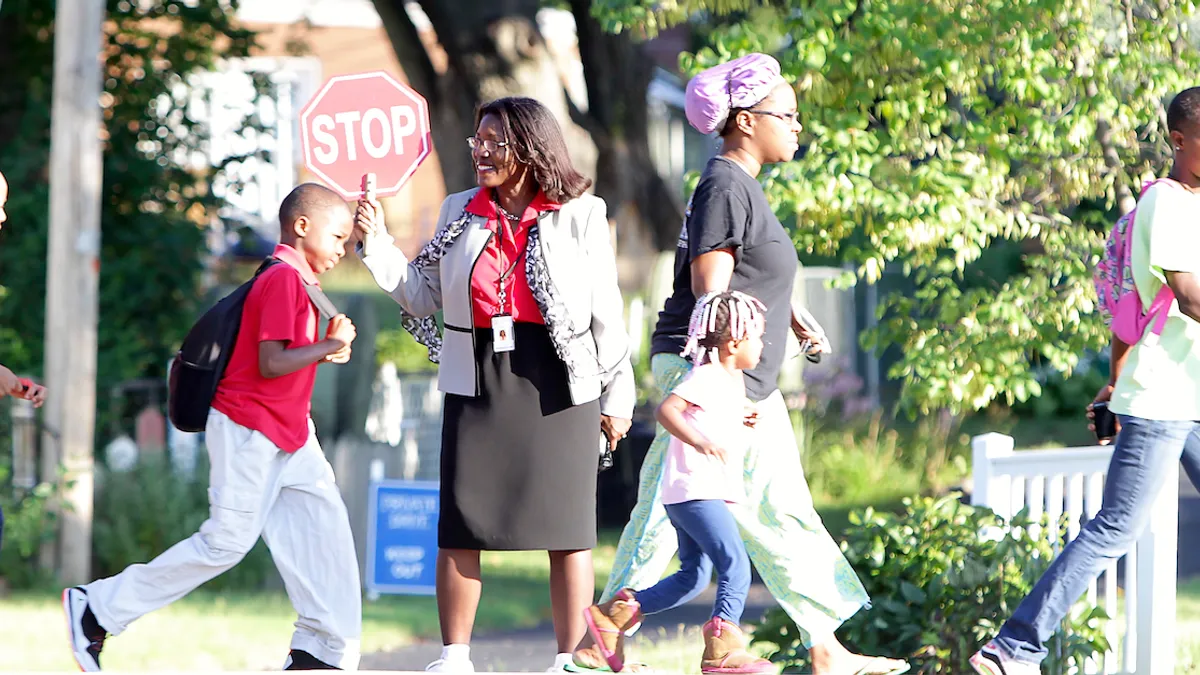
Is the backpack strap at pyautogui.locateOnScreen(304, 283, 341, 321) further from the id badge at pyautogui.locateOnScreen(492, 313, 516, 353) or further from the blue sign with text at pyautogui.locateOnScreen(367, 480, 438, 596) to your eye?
the blue sign with text at pyautogui.locateOnScreen(367, 480, 438, 596)

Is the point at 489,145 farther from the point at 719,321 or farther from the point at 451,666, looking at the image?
the point at 451,666

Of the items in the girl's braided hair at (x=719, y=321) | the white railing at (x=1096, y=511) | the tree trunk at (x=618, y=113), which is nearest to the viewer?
the girl's braided hair at (x=719, y=321)

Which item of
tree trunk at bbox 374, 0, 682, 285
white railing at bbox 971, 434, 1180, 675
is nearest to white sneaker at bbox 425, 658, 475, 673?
white railing at bbox 971, 434, 1180, 675

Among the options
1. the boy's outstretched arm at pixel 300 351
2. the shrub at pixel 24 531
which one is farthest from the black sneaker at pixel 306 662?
the shrub at pixel 24 531

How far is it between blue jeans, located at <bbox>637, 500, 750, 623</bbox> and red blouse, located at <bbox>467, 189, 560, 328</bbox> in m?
0.72

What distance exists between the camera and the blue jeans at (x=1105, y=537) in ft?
16.1

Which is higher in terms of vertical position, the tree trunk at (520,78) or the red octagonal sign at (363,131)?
the tree trunk at (520,78)

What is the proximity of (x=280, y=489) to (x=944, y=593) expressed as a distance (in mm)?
2228

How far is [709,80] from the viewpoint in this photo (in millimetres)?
5035

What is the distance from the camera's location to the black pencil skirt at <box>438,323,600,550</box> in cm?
491

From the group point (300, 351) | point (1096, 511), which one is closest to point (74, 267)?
point (300, 351)

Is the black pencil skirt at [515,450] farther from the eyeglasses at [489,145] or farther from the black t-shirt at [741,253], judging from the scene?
the eyeglasses at [489,145]

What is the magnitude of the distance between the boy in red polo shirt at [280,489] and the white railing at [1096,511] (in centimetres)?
234

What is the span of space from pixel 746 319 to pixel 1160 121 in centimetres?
294
